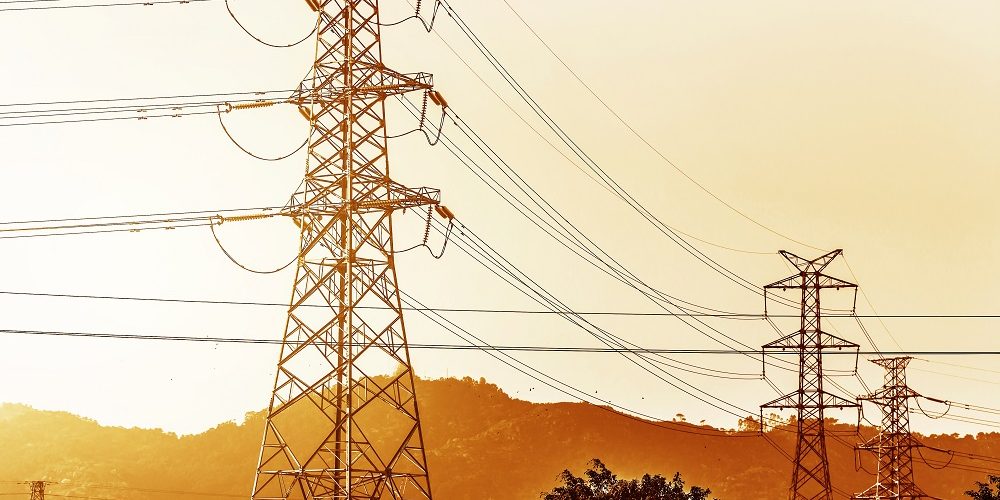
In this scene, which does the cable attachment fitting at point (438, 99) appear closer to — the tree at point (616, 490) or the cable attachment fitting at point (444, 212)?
the cable attachment fitting at point (444, 212)

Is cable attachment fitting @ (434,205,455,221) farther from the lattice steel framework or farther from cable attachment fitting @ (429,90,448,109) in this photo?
the lattice steel framework

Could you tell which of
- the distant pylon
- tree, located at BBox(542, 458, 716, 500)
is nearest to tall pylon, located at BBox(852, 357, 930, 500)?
tree, located at BBox(542, 458, 716, 500)

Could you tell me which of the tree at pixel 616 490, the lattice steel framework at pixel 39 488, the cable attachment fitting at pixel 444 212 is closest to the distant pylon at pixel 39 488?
the lattice steel framework at pixel 39 488

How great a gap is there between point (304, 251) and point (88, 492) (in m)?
169

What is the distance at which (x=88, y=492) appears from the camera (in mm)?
185500

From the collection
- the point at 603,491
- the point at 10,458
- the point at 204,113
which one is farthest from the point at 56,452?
the point at 204,113

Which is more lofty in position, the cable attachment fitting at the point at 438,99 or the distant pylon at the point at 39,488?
the cable attachment fitting at the point at 438,99

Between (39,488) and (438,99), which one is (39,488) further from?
(438,99)

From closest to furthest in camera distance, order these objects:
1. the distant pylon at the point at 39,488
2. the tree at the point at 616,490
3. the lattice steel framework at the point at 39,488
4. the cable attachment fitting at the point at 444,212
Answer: the cable attachment fitting at the point at 444,212 < the tree at the point at 616,490 < the distant pylon at the point at 39,488 < the lattice steel framework at the point at 39,488

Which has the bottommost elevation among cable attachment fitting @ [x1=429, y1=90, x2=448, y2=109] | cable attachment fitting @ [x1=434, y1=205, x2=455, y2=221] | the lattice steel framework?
the lattice steel framework

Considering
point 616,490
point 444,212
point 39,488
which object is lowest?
point 39,488

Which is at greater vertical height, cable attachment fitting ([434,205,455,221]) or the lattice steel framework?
cable attachment fitting ([434,205,455,221])

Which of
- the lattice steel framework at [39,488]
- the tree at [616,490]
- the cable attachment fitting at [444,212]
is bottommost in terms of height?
the lattice steel framework at [39,488]

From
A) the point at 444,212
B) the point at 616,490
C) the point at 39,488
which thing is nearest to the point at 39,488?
the point at 39,488
